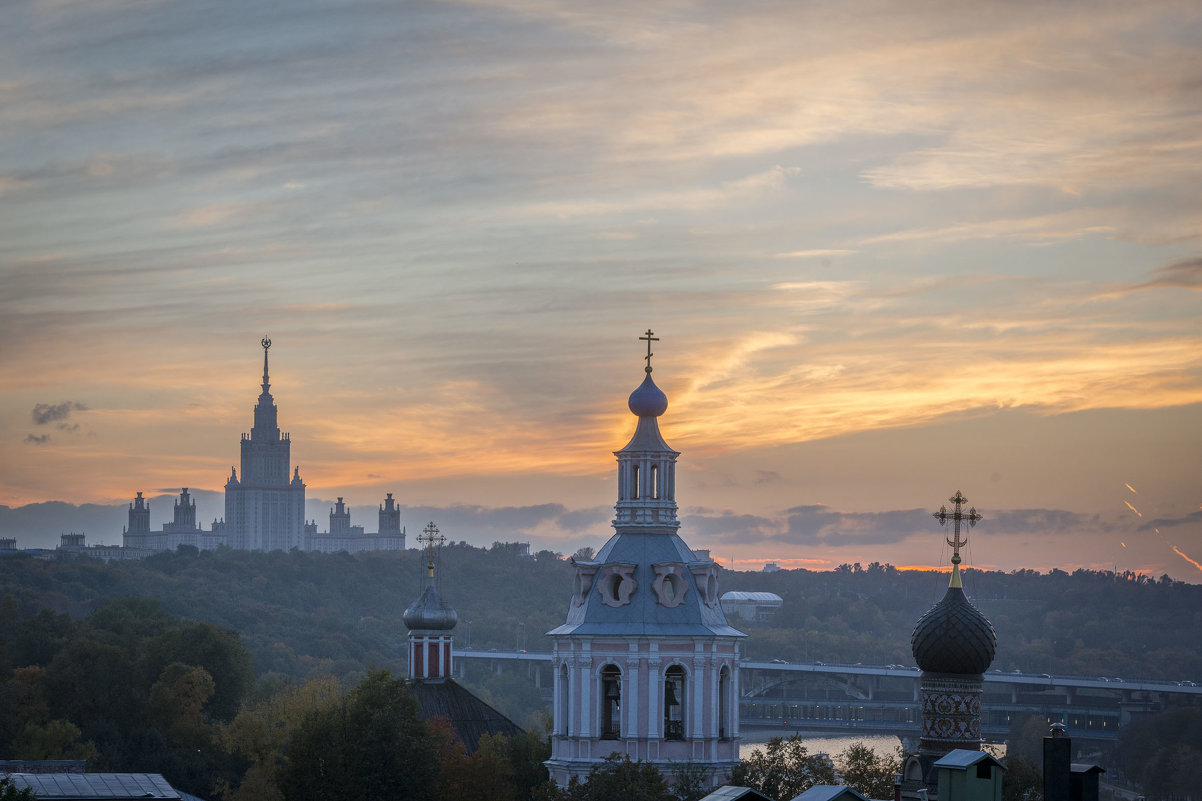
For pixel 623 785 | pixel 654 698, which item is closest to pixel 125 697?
pixel 654 698

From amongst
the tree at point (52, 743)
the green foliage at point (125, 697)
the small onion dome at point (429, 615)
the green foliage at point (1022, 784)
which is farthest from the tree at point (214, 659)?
the green foliage at point (1022, 784)

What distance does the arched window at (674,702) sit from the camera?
222 ft

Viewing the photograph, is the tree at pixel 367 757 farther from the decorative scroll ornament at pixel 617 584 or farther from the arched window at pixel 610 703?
the decorative scroll ornament at pixel 617 584

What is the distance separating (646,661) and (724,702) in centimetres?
331

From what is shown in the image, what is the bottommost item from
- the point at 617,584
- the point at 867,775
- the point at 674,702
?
the point at 867,775

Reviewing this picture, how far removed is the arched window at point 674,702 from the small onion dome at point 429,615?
84.1 ft

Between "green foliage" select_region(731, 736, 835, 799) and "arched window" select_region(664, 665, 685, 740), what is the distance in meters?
2.23

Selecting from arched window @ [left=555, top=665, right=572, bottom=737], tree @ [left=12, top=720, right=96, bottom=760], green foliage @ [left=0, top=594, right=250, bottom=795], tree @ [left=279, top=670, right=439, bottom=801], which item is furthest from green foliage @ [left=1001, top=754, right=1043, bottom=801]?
tree @ [left=12, top=720, right=96, bottom=760]

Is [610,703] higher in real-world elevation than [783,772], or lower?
higher

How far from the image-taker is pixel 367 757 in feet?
221

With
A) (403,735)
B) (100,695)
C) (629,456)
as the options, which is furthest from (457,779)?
(100,695)

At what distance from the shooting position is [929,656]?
64688mm

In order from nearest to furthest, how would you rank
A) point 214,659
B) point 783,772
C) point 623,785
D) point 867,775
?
1. point 623,785
2. point 783,772
3. point 867,775
4. point 214,659

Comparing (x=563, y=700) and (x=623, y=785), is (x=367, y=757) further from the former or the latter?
(x=623, y=785)
